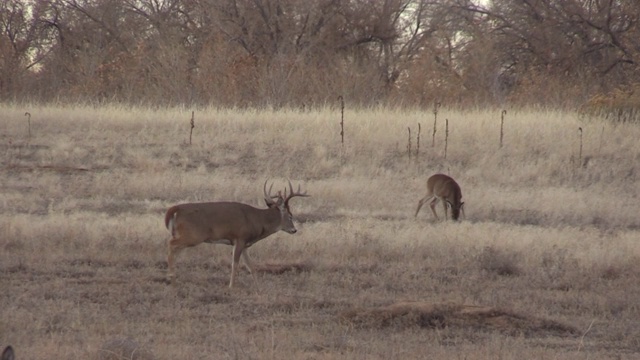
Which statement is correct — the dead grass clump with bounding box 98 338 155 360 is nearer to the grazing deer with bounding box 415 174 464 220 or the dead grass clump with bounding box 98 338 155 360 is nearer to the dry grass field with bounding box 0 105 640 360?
the dry grass field with bounding box 0 105 640 360

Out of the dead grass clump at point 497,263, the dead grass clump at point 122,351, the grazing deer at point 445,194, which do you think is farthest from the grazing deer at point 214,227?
the grazing deer at point 445,194

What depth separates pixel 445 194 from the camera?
58.3 ft

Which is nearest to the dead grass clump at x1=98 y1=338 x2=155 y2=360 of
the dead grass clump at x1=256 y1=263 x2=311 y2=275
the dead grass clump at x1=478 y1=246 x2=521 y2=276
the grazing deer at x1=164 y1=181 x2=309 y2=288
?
the grazing deer at x1=164 y1=181 x2=309 y2=288

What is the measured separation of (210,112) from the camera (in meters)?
25.3

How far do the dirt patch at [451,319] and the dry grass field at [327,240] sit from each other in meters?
0.02

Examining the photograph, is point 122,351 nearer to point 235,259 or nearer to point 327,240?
point 235,259

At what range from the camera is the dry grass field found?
917cm

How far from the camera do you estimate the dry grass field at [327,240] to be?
30.1 ft

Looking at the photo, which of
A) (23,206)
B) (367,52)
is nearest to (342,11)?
(367,52)

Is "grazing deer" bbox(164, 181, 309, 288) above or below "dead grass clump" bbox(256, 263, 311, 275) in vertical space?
above

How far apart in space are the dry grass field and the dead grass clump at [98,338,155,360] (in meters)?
0.02

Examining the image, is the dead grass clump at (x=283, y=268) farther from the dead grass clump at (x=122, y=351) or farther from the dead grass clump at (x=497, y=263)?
the dead grass clump at (x=122, y=351)

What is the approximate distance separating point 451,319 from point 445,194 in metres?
8.07

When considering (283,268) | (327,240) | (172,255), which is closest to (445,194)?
(327,240)
